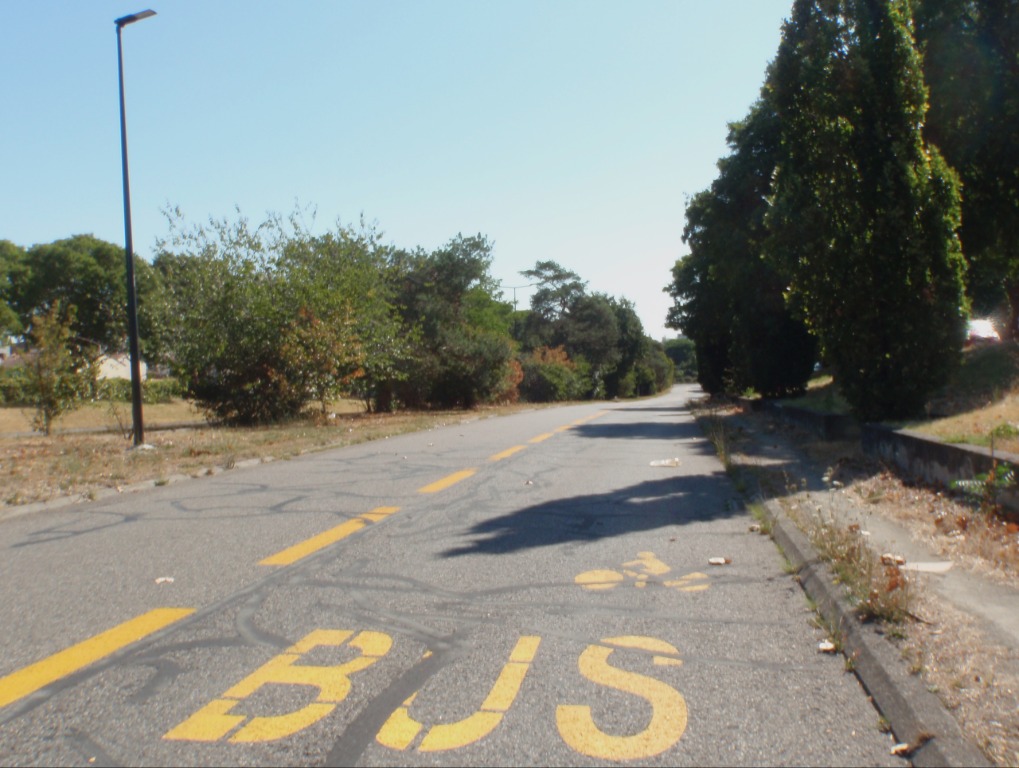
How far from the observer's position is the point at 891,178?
40.9ft

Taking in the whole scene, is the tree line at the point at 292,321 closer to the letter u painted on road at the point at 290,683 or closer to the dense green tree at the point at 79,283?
the dense green tree at the point at 79,283

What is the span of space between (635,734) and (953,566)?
3654 millimetres

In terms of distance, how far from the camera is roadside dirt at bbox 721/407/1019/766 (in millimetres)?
3811

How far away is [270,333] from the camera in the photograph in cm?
2572

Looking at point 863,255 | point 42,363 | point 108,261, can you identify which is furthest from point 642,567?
point 108,261

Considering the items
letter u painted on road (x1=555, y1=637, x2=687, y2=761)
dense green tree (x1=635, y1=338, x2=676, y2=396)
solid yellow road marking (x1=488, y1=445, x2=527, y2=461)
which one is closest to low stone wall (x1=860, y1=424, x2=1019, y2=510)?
letter u painted on road (x1=555, y1=637, x2=687, y2=761)

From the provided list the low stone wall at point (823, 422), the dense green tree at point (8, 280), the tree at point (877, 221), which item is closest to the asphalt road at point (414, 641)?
the tree at point (877, 221)

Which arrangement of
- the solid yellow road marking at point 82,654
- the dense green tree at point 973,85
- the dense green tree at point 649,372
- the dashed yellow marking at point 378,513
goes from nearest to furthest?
1. the solid yellow road marking at point 82,654
2. the dashed yellow marking at point 378,513
3. the dense green tree at point 973,85
4. the dense green tree at point 649,372

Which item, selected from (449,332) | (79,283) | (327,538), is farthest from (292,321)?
(79,283)

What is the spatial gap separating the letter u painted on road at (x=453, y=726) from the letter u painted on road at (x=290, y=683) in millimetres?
333

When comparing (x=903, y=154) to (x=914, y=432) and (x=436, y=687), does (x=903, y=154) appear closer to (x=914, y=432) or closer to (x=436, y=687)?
(x=914, y=432)

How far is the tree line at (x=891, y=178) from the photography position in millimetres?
12578

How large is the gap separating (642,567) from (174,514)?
5232mm

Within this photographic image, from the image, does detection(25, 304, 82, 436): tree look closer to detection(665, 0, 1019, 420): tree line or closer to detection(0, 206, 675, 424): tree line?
detection(0, 206, 675, 424): tree line
